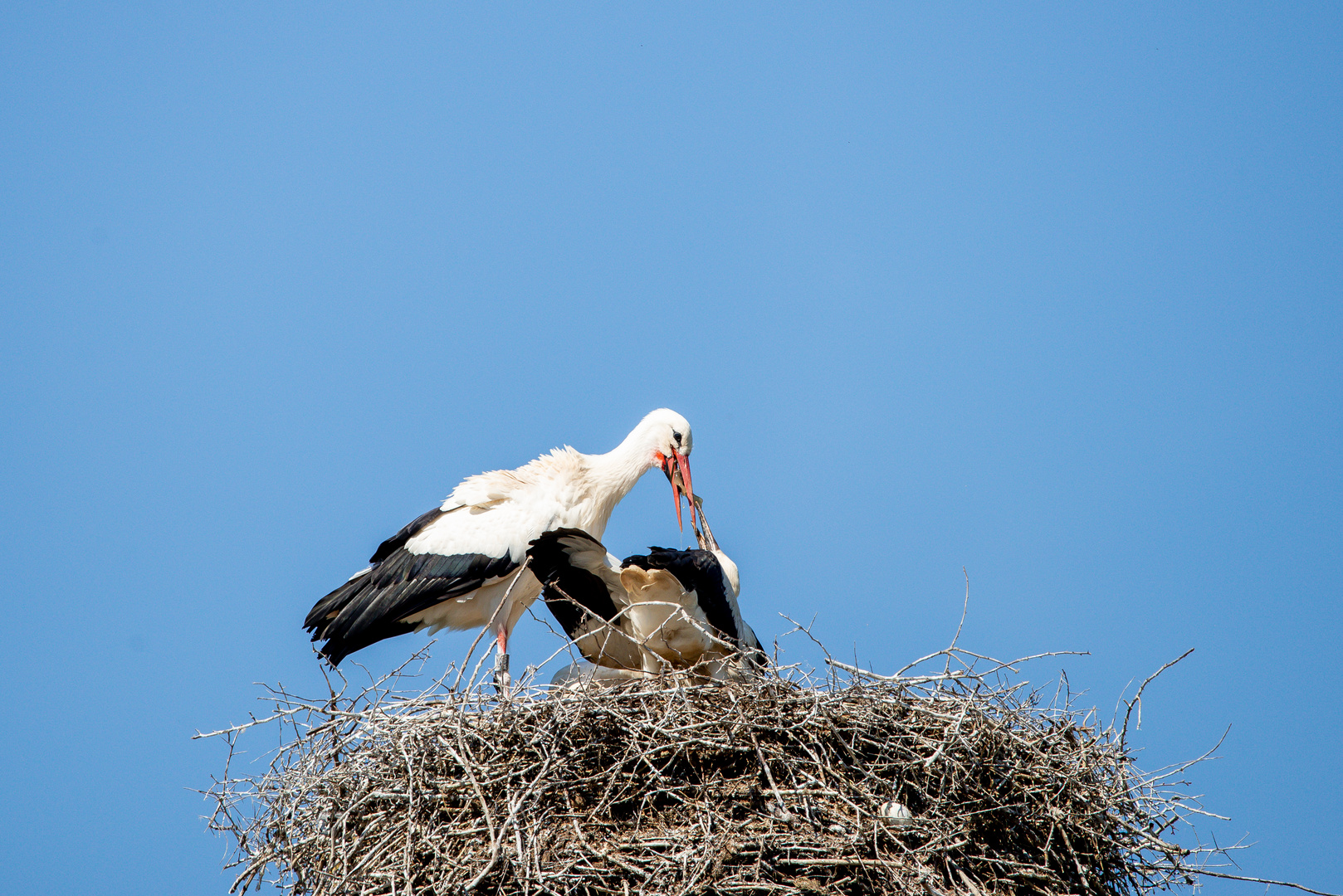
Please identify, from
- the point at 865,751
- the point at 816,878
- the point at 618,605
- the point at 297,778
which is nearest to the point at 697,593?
the point at 618,605

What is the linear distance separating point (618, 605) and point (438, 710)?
87cm

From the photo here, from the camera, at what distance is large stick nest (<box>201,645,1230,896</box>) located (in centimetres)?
357

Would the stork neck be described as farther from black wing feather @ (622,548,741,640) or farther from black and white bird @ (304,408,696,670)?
black wing feather @ (622,548,741,640)

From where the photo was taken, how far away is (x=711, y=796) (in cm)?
375

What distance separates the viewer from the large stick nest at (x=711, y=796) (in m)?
3.57

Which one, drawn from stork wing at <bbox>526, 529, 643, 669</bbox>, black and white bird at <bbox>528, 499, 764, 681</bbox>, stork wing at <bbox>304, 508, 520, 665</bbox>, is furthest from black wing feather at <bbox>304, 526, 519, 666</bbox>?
black and white bird at <bbox>528, 499, 764, 681</bbox>

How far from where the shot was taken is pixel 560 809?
3.77m

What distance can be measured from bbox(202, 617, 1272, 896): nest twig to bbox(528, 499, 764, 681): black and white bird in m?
0.31

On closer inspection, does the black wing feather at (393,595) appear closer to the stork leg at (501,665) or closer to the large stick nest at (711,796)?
the stork leg at (501,665)

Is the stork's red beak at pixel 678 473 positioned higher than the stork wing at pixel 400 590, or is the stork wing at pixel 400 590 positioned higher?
the stork's red beak at pixel 678 473

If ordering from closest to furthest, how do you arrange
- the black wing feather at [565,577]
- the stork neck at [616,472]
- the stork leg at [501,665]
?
the black wing feather at [565,577], the stork leg at [501,665], the stork neck at [616,472]

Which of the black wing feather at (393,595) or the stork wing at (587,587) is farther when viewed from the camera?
the black wing feather at (393,595)

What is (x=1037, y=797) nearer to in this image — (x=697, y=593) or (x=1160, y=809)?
(x=1160, y=809)

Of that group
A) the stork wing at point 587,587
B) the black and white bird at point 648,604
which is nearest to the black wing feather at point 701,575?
the black and white bird at point 648,604
